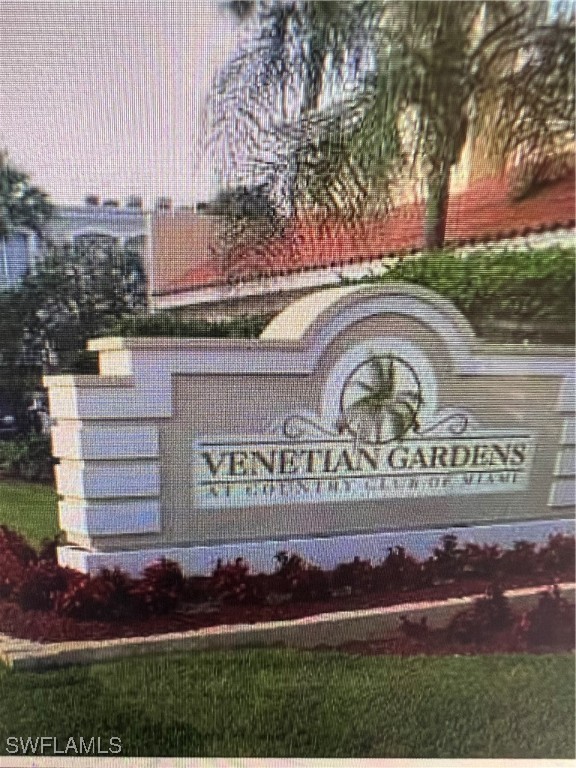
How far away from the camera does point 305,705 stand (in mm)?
1155

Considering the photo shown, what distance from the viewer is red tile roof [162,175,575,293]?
1.04 meters

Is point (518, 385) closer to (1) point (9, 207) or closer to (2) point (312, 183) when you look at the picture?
(2) point (312, 183)

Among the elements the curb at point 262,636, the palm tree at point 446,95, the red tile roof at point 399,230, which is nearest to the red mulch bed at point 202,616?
the curb at point 262,636

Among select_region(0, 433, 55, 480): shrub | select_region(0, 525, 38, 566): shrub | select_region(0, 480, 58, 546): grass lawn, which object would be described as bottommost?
select_region(0, 525, 38, 566): shrub

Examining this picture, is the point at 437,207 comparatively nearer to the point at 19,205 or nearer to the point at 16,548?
the point at 19,205

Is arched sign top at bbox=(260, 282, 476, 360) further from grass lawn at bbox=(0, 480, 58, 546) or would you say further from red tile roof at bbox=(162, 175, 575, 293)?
grass lawn at bbox=(0, 480, 58, 546)

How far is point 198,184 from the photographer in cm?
99

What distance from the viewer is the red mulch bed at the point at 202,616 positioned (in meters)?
1.09

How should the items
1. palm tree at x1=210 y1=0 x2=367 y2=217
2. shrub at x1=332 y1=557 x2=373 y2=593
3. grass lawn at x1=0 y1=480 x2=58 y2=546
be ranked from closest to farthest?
palm tree at x1=210 y1=0 x2=367 y2=217 < grass lawn at x1=0 y1=480 x2=58 y2=546 < shrub at x1=332 y1=557 x2=373 y2=593

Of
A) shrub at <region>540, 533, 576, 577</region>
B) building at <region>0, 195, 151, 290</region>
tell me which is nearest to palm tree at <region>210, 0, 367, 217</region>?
building at <region>0, 195, 151, 290</region>

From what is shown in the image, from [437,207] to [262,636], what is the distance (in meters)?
0.85

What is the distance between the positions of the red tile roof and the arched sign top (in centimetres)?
6

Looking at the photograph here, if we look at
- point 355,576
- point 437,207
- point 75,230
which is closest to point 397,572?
point 355,576

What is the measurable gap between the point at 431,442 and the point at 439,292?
284mm
